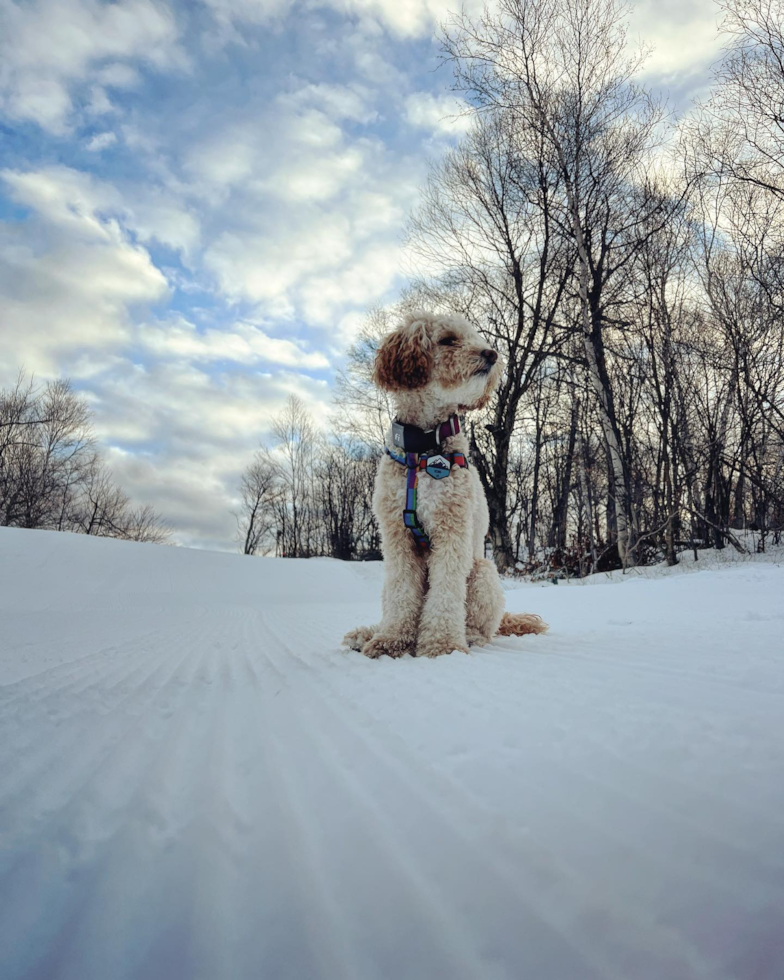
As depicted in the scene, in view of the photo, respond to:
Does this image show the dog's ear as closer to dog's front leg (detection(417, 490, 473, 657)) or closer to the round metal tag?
the round metal tag

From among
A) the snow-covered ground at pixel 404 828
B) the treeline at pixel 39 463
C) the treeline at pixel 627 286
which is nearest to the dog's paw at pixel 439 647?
the snow-covered ground at pixel 404 828

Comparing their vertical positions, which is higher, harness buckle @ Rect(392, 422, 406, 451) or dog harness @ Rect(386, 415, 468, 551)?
harness buckle @ Rect(392, 422, 406, 451)

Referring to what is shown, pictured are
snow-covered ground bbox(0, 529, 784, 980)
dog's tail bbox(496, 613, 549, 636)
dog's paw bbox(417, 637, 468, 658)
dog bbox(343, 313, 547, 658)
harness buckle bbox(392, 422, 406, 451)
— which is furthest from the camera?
dog's tail bbox(496, 613, 549, 636)

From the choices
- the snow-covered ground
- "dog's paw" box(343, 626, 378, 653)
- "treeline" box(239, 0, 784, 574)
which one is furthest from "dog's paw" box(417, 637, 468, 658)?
"treeline" box(239, 0, 784, 574)

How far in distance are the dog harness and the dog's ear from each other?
0.24 meters

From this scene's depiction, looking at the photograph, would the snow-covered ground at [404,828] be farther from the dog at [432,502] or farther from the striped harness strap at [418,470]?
the striped harness strap at [418,470]

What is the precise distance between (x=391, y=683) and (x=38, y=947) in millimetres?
1185

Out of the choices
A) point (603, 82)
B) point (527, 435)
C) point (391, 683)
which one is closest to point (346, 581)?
point (527, 435)

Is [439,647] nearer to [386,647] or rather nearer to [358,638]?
[386,647]

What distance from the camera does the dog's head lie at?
2.62 metres

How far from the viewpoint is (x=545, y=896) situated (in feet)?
1.71

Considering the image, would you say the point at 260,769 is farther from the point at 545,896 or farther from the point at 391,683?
the point at 391,683

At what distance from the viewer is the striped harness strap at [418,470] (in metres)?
2.45

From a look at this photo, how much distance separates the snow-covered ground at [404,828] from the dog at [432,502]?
2.86 feet
